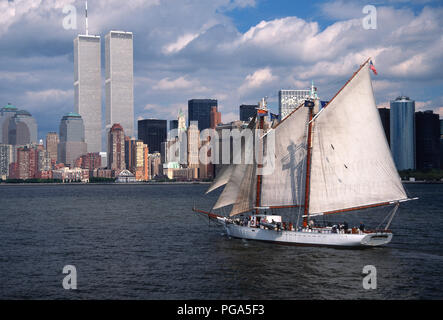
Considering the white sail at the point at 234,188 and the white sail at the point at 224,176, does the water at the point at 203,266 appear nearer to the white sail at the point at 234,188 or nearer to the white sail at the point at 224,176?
the white sail at the point at 234,188

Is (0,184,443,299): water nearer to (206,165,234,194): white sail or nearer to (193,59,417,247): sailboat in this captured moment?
(193,59,417,247): sailboat

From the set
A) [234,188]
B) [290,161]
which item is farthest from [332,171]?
[234,188]

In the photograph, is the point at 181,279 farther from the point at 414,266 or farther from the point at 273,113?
the point at 273,113

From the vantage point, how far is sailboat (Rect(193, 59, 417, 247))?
58.0 metres

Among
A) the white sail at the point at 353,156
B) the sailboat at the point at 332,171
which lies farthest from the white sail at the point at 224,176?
the white sail at the point at 353,156

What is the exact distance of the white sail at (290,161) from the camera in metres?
62.1

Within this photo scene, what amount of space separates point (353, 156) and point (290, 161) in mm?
7557

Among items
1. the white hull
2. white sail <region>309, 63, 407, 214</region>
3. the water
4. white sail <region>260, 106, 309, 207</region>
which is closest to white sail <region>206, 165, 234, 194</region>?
white sail <region>260, 106, 309, 207</region>

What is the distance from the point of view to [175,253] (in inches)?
Answer: 2226

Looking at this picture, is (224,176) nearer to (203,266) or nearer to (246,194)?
(246,194)

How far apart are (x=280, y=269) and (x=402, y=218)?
167 feet
